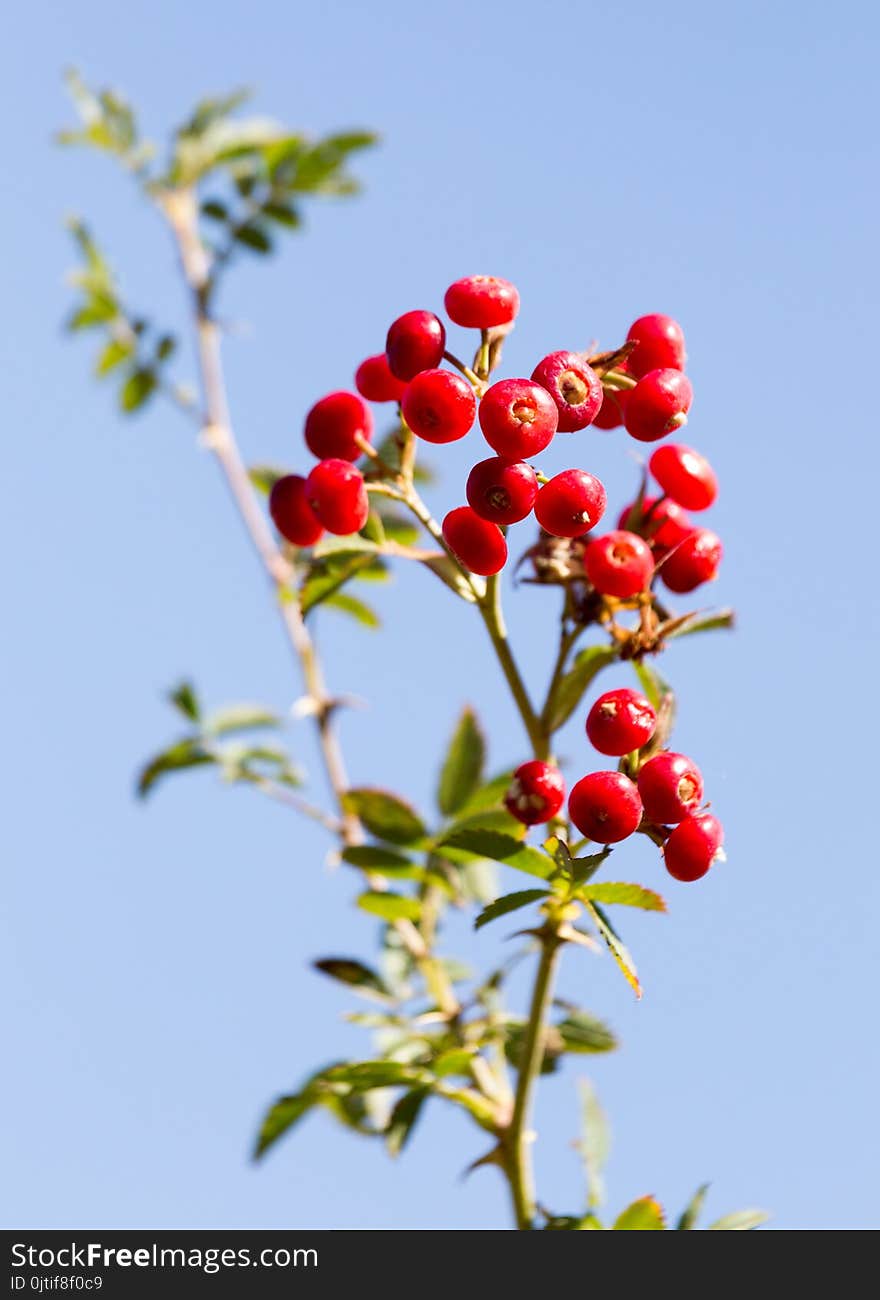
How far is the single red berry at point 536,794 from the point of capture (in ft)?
7.19

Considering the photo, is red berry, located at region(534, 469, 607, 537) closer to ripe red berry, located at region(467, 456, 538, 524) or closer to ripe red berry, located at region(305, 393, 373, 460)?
ripe red berry, located at region(467, 456, 538, 524)

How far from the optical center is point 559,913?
234cm

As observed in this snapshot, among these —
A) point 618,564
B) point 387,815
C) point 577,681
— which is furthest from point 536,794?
point 387,815

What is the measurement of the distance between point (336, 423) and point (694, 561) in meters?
0.75

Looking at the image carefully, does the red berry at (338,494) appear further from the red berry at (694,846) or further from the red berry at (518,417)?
the red berry at (694,846)

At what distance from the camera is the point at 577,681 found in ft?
8.02

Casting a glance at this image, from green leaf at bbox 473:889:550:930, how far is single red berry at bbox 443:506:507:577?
1.85 ft

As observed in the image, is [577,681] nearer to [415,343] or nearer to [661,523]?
[661,523]

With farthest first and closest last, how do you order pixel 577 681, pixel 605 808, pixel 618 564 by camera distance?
1. pixel 577 681
2. pixel 618 564
3. pixel 605 808

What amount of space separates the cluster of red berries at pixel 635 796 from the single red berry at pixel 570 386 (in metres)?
0.47

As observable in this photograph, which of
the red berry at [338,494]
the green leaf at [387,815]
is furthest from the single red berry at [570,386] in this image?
the green leaf at [387,815]
